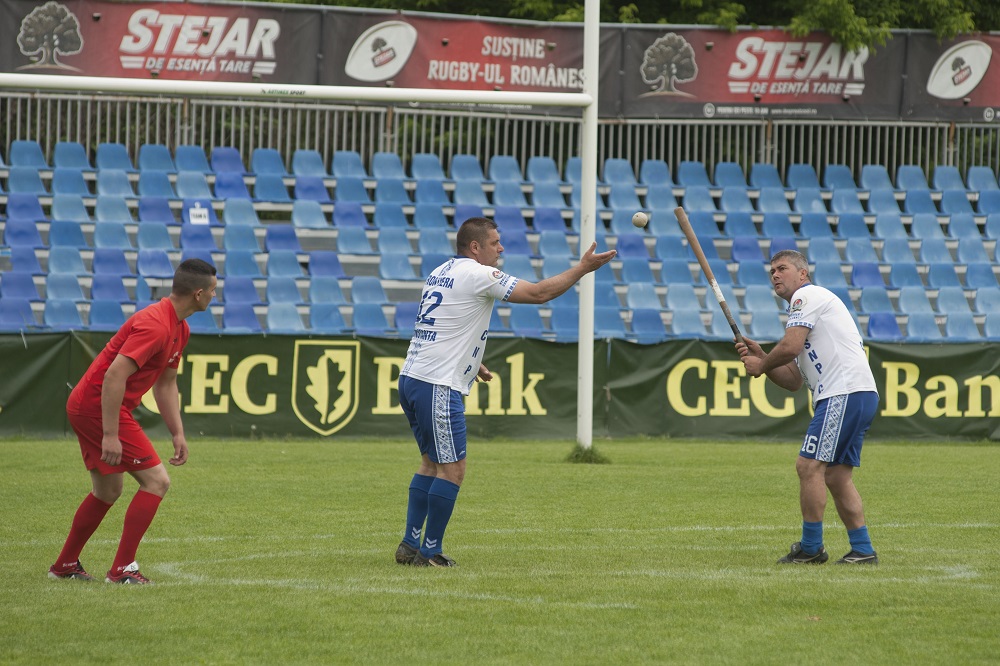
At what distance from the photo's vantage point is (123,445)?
270 inches

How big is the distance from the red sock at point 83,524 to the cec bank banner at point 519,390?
9229 millimetres

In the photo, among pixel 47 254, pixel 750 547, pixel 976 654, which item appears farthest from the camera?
pixel 47 254

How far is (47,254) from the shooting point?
20969 millimetres

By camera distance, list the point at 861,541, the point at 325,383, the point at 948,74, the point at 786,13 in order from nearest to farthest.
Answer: the point at 861,541 < the point at 325,383 < the point at 948,74 < the point at 786,13

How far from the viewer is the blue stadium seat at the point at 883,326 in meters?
22.3

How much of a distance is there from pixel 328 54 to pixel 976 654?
61.2 ft

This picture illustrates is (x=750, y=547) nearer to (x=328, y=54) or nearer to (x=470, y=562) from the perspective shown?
(x=470, y=562)

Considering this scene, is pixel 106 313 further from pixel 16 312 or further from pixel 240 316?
pixel 240 316

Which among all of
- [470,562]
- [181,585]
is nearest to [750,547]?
[470,562]

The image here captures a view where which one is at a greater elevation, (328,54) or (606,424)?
(328,54)

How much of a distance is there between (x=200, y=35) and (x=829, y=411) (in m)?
16.8

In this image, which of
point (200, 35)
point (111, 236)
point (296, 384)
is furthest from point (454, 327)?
point (200, 35)

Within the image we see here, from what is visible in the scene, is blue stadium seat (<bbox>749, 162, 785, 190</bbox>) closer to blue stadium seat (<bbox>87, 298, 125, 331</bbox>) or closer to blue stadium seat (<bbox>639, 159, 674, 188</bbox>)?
blue stadium seat (<bbox>639, 159, 674, 188</bbox>)

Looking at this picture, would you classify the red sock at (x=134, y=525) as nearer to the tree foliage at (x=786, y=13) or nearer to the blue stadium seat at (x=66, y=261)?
the blue stadium seat at (x=66, y=261)
